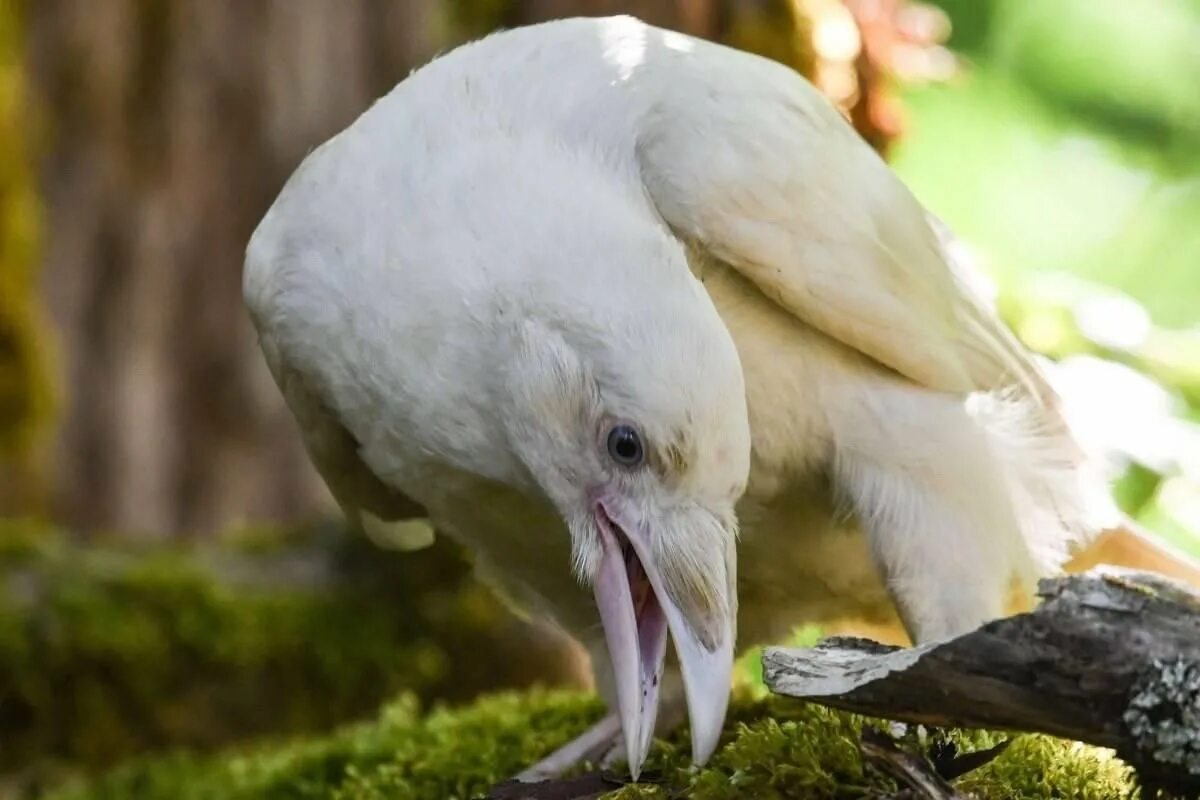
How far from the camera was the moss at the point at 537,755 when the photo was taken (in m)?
1.78

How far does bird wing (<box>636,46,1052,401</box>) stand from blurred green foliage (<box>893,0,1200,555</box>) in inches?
114

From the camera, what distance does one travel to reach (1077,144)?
239 inches

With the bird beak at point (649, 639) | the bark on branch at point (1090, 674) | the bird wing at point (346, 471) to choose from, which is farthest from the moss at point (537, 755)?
Result: the bird wing at point (346, 471)

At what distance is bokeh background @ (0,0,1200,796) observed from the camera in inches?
167

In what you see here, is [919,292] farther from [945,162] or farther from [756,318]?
[945,162]

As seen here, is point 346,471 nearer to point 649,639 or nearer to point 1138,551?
point 649,639

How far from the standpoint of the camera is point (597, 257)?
2.09m

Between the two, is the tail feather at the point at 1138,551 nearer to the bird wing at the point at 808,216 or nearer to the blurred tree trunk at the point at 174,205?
the bird wing at the point at 808,216

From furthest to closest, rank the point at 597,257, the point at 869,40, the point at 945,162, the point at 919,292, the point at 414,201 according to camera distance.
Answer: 1. the point at 945,162
2. the point at 869,40
3. the point at 919,292
4. the point at 414,201
5. the point at 597,257

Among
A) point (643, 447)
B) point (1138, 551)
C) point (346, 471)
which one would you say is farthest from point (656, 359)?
point (1138, 551)

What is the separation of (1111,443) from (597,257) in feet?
4.96

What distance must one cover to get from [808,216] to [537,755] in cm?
109

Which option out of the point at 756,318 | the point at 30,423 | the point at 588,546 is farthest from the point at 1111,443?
the point at 30,423

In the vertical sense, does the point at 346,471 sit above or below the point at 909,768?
below
